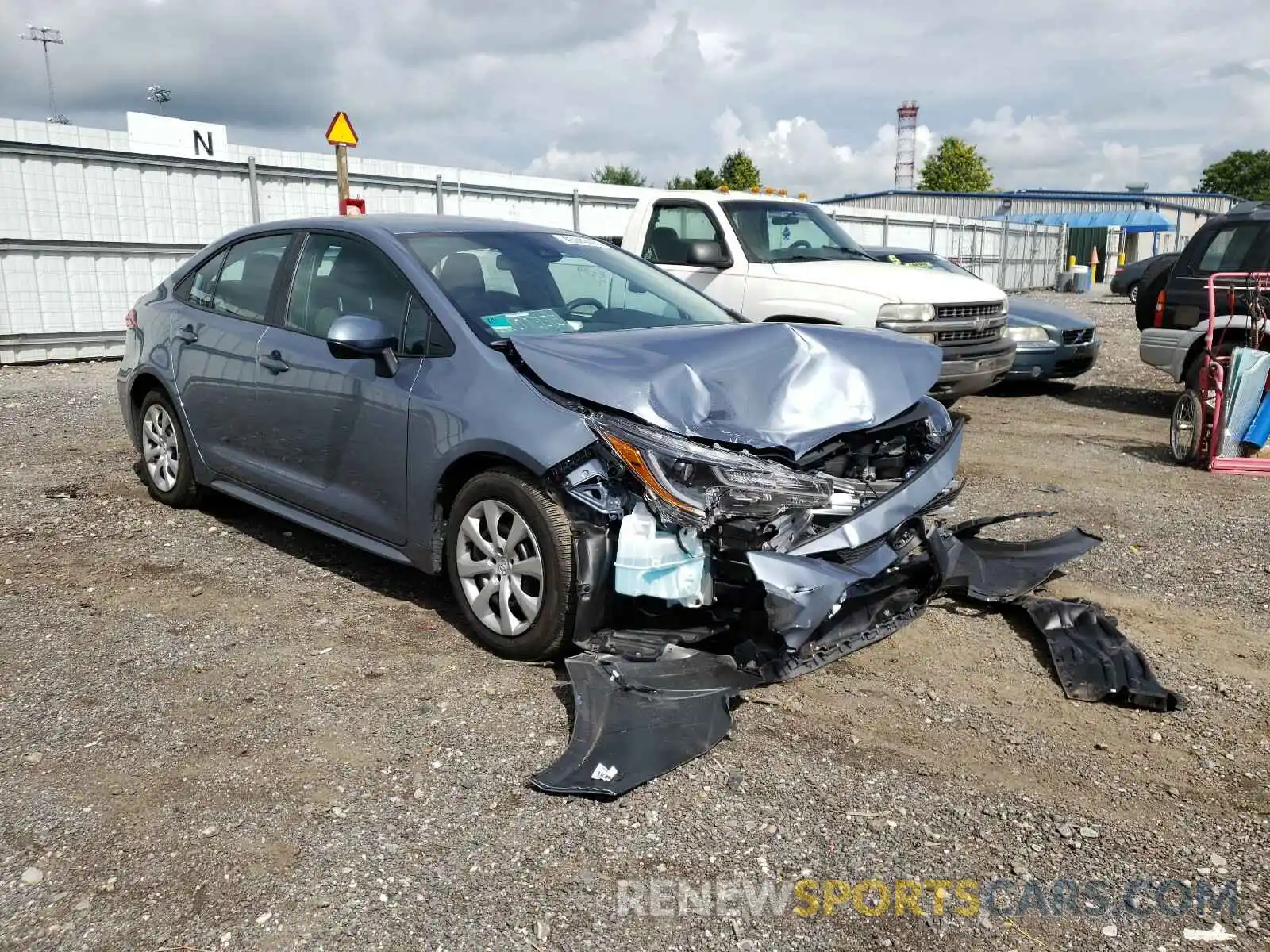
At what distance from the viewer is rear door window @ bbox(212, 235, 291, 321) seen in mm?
5238

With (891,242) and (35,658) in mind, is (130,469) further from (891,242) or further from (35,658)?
(891,242)

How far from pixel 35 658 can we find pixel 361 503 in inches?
55.4

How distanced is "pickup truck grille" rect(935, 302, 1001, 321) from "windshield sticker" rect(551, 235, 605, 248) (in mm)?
3599

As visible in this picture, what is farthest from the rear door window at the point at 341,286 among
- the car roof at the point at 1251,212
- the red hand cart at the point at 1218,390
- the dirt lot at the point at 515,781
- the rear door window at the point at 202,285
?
the car roof at the point at 1251,212

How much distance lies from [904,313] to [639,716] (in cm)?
530

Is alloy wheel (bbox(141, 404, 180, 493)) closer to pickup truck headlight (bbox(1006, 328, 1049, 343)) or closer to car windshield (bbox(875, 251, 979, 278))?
car windshield (bbox(875, 251, 979, 278))

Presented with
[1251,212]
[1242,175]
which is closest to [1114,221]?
[1251,212]

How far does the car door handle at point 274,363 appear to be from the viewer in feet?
16.0

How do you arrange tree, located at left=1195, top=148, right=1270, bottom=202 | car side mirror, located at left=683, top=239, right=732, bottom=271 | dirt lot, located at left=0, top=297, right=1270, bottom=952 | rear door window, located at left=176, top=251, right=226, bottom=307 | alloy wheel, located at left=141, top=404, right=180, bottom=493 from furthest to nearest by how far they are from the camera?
tree, located at left=1195, top=148, right=1270, bottom=202, car side mirror, located at left=683, top=239, right=732, bottom=271, alloy wheel, located at left=141, top=404, right=180, bottom=493, rear door window, located at left=176, top=251, right=226, bottom=307, dirt lot, located at left=0, top=297, right=1270, bottom=952

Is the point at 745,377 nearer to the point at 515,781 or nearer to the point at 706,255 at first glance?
the point at 515,781

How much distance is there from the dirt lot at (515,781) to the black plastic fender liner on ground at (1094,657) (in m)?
0.10

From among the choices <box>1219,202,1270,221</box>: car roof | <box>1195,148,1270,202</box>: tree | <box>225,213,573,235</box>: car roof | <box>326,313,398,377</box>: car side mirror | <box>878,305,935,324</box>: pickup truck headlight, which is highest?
<box>1195,148,1270,202</box>: tree

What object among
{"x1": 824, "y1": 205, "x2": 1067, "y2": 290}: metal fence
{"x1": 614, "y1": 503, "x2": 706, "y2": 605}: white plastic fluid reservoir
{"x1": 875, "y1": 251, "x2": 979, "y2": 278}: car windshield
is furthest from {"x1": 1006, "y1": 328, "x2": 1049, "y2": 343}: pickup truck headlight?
{"x1": 824, "y1": 205, "x2": 1067, "y2": 290}: metal fence

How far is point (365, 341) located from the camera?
420cm
